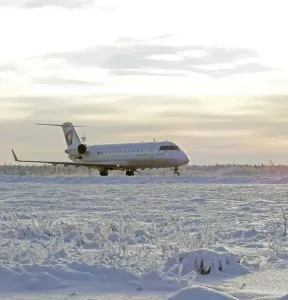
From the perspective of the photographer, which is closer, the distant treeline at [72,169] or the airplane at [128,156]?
the airplane at [128,156]

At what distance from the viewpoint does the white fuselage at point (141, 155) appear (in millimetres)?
41250

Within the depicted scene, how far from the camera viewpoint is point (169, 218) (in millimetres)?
10375

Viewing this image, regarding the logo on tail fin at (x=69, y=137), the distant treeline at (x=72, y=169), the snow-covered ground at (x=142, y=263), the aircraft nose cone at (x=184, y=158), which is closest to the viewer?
the snow-covered ground at (x=142, y=263)

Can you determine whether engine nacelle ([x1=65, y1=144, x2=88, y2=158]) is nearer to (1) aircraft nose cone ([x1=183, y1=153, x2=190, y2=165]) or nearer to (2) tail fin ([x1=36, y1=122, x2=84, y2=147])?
(2) tail fin ([x1=36, y1=122, x2=84, y2=147])

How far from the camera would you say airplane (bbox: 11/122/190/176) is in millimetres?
41375

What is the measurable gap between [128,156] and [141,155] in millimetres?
1561

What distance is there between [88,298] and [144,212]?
7.47m

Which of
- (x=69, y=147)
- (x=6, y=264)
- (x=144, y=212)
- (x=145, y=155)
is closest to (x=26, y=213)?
(x=144, y=212)

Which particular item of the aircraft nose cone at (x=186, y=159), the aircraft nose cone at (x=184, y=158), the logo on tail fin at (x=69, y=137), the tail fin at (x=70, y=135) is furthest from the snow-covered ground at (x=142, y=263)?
the logo on tail fin at (x=69, y=137)

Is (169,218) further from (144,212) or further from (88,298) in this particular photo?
(88,298)

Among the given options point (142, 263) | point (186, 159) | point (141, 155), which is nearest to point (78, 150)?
point (141, 155)

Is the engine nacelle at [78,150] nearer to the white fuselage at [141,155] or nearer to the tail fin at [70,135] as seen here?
the white fuselage at [141,155]

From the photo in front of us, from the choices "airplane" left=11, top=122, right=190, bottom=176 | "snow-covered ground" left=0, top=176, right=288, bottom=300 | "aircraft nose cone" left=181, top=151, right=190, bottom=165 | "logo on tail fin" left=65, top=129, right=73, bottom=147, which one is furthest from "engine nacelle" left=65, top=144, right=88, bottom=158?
"snow-covered ground" left=0, top=176, right=288, bottom=300

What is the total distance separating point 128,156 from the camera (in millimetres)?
44156
